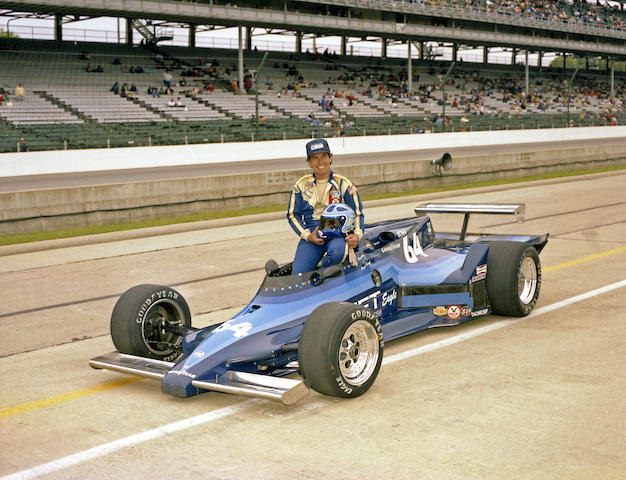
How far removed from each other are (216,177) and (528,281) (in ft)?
37.3

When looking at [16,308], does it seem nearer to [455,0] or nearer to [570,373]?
[570,373]

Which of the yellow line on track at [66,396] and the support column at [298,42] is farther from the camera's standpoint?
the support column at [298,42]

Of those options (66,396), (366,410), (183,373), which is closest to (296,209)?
(183,373)

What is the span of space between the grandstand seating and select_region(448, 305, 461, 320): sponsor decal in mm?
22097

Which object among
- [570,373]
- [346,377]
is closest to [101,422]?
[346,377]

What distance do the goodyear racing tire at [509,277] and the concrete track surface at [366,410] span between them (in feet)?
0.49

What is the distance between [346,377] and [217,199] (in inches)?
525

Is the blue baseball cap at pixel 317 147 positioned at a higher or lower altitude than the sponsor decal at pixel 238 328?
higher

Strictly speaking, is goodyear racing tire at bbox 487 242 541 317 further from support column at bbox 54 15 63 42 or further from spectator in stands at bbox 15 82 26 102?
support column at bbox 54 15 63 42

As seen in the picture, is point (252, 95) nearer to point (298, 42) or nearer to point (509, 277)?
point (298, 42)

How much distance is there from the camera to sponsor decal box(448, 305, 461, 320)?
24.4 ft

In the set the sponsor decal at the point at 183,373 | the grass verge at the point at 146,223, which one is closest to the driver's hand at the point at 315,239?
the sponsor decal at the point at 183,373

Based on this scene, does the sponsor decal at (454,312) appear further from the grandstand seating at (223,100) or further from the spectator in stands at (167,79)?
the spectator in stands at (167,79)

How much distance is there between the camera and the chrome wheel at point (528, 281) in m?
8.14
